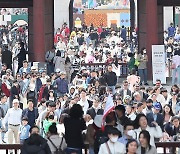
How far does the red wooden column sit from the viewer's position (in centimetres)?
3547

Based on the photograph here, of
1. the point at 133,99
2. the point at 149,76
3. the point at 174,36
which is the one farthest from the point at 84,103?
the point at 174,36

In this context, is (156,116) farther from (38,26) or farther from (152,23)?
(38,26)

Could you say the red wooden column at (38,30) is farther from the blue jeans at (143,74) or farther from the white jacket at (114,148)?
the white jacket at (114,148)

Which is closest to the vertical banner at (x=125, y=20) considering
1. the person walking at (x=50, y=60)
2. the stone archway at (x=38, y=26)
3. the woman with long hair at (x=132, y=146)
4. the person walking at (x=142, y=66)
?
the stone archway at (x=38, y=26)

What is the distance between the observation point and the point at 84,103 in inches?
936

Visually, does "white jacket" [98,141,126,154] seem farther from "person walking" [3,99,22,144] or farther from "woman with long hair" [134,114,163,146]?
"person walking" [3,99,22,144]

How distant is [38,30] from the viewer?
35.7m

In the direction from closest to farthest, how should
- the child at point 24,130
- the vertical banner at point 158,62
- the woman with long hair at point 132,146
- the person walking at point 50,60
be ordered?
the woman with long hair at point 132,146
the child at point 24,130
the vertical banner at point 158,62
the person walking at point 50,60

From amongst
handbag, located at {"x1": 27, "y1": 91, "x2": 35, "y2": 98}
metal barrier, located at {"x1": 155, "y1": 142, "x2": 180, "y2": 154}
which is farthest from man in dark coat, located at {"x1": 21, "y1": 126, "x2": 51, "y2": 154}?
handbag, located at {"x1": 27, "y1": 91, "x2": 35, "y2": 98}

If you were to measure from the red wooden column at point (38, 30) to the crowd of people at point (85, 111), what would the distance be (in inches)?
29.4

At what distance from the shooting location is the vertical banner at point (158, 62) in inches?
1320

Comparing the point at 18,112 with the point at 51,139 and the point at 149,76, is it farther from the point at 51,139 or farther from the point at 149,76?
the point at 149,76

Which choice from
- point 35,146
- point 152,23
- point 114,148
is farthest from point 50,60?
point 114,148

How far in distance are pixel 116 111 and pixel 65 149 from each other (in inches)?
54.8
